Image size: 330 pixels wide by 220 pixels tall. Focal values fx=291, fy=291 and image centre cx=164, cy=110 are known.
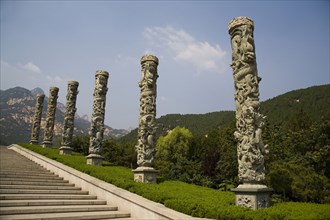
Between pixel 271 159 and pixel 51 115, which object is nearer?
pixel 271 159

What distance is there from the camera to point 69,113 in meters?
20.3

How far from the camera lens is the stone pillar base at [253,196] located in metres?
7.40

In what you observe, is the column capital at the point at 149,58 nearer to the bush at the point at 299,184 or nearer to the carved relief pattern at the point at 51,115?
A: the bush at the point at 299,184

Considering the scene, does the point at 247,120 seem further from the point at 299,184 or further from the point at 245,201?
the point at 299,184

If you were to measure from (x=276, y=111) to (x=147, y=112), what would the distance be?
60.7m

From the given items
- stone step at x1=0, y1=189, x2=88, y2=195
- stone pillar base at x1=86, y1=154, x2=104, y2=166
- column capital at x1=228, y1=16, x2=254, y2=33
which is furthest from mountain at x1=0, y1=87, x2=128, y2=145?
column capital at x1=228, y1=16, x2=254, y2=33

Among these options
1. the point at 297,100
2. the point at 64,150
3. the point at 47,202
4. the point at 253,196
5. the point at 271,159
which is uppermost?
the point at 297,100

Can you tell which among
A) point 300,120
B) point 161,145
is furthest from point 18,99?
point 300,120

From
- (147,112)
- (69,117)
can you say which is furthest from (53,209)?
(69,117)

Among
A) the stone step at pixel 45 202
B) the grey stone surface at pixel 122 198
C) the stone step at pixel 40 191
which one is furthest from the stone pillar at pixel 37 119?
the stone step at pixel 45 202

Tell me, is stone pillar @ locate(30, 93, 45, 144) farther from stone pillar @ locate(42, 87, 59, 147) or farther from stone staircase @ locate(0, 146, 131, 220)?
stone staircase @ locate(0, 146, 131, 220)

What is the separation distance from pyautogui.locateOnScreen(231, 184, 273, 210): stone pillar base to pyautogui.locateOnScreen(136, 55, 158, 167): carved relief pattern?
208 inches

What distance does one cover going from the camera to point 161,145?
1658 inches

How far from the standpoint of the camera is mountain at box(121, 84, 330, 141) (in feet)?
192
